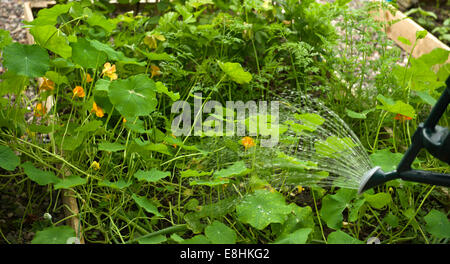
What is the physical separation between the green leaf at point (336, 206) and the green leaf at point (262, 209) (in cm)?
21

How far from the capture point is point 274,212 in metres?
1.75

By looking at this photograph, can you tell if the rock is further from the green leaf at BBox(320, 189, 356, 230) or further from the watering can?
Answer: the watering can

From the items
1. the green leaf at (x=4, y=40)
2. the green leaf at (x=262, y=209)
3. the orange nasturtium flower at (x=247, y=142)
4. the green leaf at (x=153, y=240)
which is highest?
the green leaf at (x=4, y=40)

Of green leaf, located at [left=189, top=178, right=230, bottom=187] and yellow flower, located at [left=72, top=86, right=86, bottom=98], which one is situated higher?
yellow flower, located at [left=72, top=86, right=86, bottom=98]

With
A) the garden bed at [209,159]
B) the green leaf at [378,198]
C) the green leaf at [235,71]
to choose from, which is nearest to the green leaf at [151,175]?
the garden bed at [209,159]

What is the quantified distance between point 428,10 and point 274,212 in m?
3.31

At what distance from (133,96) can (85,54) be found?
1.19ft

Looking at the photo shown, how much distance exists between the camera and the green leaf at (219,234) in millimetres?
1708

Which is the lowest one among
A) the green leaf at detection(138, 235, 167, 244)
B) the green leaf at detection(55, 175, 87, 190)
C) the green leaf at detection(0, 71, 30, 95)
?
the green leaf at detection(138, 235, 167, 244)

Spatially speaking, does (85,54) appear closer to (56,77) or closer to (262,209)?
(56,77)

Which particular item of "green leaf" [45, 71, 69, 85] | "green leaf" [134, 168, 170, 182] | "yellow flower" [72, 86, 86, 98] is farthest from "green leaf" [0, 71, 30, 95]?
"green leaf" [134, 168, 170, 182]

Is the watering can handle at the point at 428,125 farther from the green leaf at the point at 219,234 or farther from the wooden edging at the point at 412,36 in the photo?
the wooden edging at the point at 412,36

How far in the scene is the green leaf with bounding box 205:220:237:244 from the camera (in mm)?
1708

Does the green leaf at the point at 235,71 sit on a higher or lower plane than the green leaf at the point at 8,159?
higher
